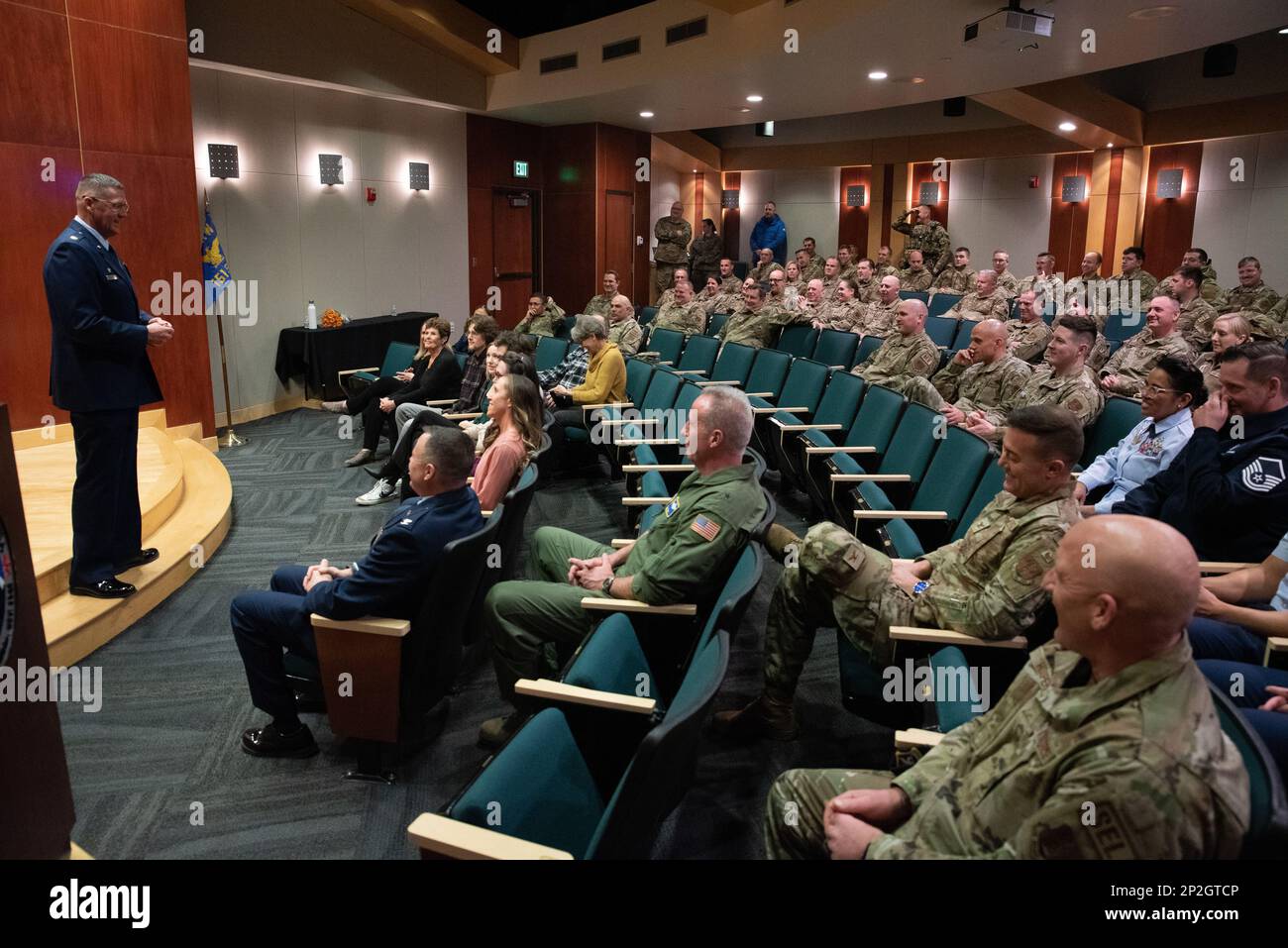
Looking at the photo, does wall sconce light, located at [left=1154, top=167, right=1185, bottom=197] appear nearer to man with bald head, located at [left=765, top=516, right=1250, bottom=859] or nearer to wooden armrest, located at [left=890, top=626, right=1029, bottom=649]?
wooden armrest, located at [left=890, top=626, right=1029, bottom=649]

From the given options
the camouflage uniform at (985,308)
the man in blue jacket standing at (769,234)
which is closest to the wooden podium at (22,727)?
the camouflage uniform at (985,308)

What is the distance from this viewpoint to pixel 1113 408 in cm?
374

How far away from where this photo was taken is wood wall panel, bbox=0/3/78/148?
4762 millimetres

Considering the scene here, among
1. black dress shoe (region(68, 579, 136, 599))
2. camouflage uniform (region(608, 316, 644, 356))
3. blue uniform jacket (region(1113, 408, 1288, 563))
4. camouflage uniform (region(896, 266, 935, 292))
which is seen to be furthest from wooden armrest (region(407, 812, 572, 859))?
camouflage uniform (region(896, 266, 935, 292))

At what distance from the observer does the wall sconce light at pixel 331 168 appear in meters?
8.40

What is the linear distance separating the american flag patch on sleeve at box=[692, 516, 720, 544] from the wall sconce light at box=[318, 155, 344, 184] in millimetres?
7402

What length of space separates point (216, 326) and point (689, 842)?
22.0ft

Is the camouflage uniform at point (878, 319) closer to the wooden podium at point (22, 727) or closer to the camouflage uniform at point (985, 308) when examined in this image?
the camouflage uniform at point (985, 308)

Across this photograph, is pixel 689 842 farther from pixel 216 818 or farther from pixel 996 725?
pixel 216 818

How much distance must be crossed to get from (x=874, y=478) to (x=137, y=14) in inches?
208

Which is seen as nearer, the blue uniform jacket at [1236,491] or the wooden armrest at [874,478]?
the blue uniform jacket at [1236,491]

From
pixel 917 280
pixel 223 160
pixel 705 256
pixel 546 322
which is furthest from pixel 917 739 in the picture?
pixel 705 256

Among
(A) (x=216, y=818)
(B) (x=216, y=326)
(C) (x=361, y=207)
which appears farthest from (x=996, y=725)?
(C) (x=361, y=207)

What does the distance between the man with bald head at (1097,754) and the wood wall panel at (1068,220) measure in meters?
12.1
